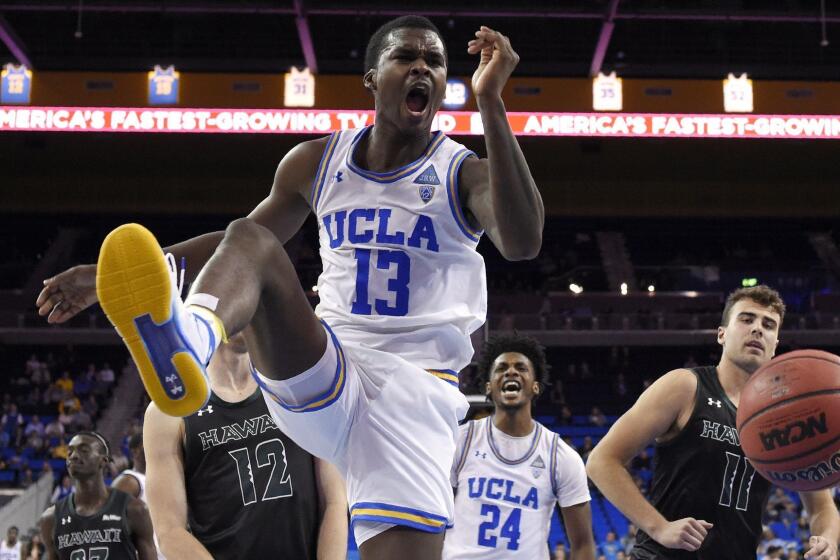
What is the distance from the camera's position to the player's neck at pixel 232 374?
13.0ft

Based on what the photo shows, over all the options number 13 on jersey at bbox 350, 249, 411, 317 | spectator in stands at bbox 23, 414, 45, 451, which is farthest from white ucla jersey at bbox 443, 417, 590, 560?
spectator in stands at bbox 23, 414, 45, 451

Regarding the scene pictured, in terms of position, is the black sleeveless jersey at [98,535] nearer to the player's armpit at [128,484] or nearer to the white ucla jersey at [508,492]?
the player's armpit at [128,484]

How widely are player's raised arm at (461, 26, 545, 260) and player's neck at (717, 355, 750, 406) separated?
195 cm

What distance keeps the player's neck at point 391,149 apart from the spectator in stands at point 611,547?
12.1 meters

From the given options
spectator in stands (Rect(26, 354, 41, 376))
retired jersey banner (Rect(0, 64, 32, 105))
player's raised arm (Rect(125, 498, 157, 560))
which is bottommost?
player's raised arm (Rect(125, 498, 157, 560))

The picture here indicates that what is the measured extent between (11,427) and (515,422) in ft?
54.5

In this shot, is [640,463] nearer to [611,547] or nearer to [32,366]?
[611,547]

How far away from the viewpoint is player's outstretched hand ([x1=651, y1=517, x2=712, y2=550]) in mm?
3955

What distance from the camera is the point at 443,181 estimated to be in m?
3.32

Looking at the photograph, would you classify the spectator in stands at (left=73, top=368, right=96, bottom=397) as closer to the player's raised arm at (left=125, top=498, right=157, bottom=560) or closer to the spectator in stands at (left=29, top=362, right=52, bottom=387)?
the spectator in stands at (left=29, top=362, right=52, bottom=387)

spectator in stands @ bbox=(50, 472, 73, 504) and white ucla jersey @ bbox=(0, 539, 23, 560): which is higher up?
spectator in stands @ bbox=(50, 472, 73, 504)

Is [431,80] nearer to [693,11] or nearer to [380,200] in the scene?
[380,200]

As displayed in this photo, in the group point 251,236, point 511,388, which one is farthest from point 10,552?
point 251,236

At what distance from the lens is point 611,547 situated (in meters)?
14.7
